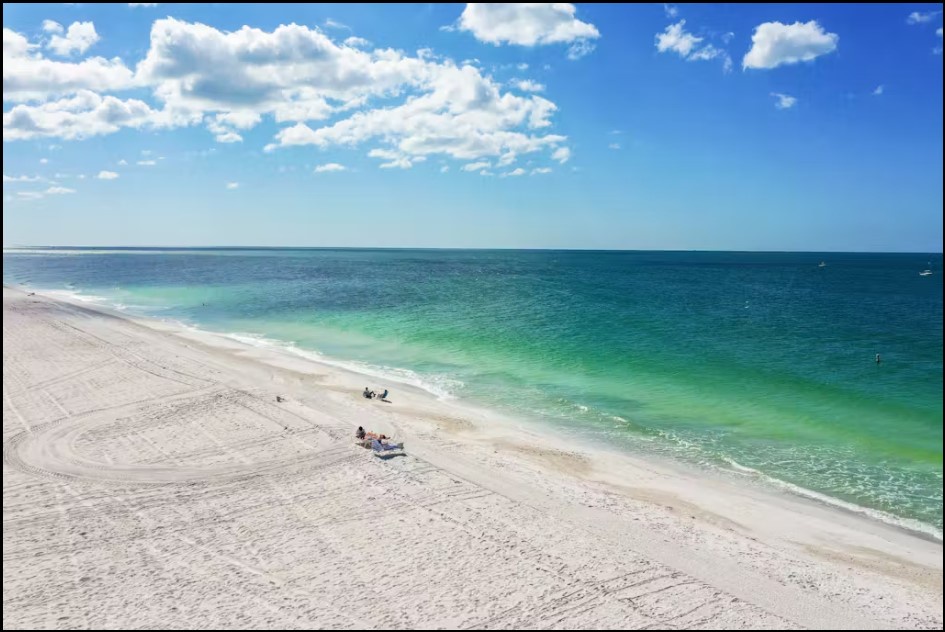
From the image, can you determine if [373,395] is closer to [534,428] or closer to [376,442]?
[376,442]

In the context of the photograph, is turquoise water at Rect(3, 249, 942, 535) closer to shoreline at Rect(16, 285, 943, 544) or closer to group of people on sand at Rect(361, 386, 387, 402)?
shoreline at Rect(16, 285, 943, 544)

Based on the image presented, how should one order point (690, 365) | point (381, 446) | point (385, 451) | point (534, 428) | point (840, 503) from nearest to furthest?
point (840, 503), point (385, 451), point (381, 446), point (534, 428), point (690, 365)

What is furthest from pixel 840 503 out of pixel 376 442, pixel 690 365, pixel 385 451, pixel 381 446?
pixel 690 365

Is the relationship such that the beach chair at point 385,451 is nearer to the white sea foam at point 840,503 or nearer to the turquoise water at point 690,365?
the turquoise water at point 690,365

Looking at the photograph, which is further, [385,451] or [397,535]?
[385,451]

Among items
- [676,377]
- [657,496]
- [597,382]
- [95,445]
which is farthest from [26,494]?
[676,377]

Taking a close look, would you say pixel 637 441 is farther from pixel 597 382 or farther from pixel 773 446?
pixel 597 382

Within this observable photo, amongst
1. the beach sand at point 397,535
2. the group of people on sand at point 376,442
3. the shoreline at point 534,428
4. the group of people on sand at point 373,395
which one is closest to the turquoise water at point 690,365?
the shoreline at point 534,428
